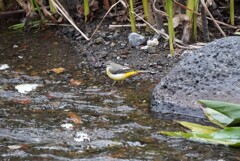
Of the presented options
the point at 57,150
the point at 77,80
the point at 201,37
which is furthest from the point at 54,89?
the point at 201,37

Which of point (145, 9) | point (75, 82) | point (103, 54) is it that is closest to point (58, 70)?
point (75, 82)

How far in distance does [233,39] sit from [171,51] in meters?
0.75

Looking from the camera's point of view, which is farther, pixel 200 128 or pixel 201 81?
pixel 201 81

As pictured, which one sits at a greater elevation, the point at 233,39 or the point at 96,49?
the point at 233,39

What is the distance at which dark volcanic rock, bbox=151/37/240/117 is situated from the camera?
153 inches

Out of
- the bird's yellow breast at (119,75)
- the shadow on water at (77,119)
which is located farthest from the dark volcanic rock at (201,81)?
the bird's yellow breast at (119,75)

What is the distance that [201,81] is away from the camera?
399 centimetres

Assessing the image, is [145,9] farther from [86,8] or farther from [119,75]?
[119,75]

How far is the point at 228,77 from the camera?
3945mm

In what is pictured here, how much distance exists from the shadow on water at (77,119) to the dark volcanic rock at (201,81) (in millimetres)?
174

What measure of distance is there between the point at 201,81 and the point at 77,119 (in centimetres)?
91

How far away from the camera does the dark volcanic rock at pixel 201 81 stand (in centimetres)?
389

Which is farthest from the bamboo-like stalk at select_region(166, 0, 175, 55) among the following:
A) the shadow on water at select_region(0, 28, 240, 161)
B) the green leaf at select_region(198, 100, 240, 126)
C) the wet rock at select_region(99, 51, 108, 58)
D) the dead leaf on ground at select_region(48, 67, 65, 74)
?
the green leaf at select_region(198, 100, 240, 126)

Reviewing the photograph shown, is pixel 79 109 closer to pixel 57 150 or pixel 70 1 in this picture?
pixel 57 150
